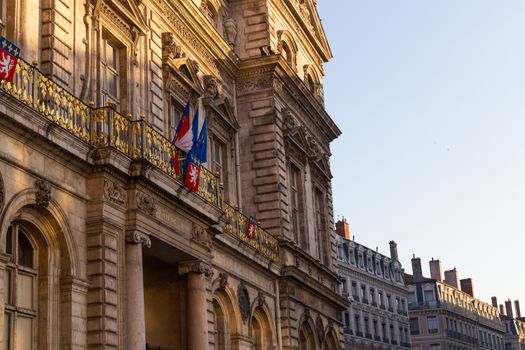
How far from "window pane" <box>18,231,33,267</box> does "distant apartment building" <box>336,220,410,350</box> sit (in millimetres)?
57295

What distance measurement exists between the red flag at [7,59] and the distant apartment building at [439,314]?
8841 centimetres

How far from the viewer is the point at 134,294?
21.0 m

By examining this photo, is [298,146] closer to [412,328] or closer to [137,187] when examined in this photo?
[137,187]

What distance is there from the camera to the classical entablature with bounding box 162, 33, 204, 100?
27984 millimetres

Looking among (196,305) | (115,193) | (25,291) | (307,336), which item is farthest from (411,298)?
(25,291)

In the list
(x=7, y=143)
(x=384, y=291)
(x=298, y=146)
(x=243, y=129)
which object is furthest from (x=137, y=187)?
(x=384, y=291)

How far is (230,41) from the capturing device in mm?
35938

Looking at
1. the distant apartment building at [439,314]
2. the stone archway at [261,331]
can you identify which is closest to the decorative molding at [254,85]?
the stone archway at [261,331]

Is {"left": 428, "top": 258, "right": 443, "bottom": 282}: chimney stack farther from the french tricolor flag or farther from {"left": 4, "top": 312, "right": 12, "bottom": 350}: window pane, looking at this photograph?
{"left": 4, "top": 312, "right": 12, "bottom": 350}: window pane

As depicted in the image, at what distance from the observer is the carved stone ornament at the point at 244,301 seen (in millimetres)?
30002

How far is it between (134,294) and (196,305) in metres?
3.85

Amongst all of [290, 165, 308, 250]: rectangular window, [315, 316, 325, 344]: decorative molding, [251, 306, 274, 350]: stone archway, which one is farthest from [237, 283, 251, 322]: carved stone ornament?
[315, 316, 325, 344]: decorative molding

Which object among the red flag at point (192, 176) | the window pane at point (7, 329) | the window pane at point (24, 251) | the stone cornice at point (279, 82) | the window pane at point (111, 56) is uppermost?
the stone cornice at point (279, 82)

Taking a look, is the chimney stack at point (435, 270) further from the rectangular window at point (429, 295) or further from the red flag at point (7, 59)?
the red flag at point (7, 59)
